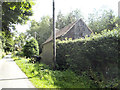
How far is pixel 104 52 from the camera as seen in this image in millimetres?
6312

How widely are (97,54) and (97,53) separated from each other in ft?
0.20

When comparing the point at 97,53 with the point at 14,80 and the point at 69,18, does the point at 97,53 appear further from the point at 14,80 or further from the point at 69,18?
the point at 69,18

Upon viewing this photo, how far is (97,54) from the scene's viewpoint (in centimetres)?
684

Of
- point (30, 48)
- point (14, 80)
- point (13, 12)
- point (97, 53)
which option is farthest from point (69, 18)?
point (14, 80)

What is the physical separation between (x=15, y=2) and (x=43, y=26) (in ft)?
95.6

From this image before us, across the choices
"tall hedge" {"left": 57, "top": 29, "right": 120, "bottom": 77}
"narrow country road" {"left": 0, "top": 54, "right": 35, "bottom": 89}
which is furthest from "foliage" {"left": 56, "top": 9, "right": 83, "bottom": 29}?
"narrow country road" {"left": 0, "top": 54, "right": 35, "bottom": 89}

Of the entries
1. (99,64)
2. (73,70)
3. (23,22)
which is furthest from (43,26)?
(99,64)

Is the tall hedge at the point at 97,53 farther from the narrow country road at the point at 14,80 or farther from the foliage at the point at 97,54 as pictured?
the narrow country road at the point at 14,80

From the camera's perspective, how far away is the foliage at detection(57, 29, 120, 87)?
5.88m

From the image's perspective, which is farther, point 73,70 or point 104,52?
point 73,70

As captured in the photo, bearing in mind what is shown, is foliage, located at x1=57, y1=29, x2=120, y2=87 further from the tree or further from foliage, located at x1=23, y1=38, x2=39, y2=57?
foliage, located at x1=23, y1=38, x2=39, y2=57

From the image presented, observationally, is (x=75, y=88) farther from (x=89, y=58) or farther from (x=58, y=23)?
(x=58, y=23)

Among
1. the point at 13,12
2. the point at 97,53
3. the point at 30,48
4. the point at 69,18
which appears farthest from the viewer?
the point at 69,18

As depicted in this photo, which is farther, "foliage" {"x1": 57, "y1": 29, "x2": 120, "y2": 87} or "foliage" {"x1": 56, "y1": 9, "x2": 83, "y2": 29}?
"foliage" {"x1": 56, "y1": 9, "x2": 83, "y2": 29}
